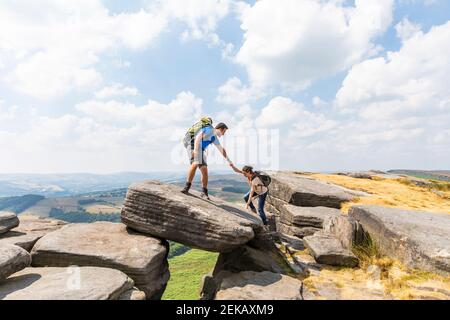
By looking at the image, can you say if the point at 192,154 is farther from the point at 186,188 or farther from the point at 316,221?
the point at 316,221

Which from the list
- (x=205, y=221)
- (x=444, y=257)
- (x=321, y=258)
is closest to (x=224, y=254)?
(x=205, y=221)

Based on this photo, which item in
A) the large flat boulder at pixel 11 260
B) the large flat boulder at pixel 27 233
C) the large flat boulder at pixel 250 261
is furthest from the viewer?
the large flat boulder at pixel 27 233

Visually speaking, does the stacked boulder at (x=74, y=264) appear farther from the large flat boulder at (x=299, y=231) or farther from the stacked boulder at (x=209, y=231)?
the large flat boulder at (x=299, y=231)

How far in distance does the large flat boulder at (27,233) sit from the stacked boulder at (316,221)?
44.6 feet

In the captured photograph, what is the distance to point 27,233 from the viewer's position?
15047mm

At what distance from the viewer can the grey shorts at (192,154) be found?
1377 cm

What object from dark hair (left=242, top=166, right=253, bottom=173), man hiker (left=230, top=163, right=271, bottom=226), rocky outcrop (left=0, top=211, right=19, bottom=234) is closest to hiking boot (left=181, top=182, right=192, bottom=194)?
man hiker (left=230, top=163, right=271, bottom=226)

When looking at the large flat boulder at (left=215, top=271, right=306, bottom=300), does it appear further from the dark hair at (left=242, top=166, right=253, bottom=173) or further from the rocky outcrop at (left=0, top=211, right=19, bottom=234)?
the rocky outcrop at (left=0, top=211, right=19, bottom=234)

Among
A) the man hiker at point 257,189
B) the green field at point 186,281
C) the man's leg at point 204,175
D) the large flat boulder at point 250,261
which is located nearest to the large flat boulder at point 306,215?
the man hiker at point 257,189

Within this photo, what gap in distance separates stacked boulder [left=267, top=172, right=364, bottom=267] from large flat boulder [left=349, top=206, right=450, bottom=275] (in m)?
1.12

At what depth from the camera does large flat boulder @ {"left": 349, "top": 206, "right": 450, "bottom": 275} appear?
1080 centimetres

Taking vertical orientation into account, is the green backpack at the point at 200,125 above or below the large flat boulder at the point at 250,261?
above

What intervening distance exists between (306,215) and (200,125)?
36.5 ft
